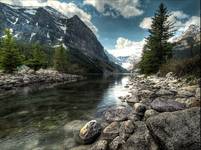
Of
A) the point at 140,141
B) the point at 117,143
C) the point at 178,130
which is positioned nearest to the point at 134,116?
the point at 117,143

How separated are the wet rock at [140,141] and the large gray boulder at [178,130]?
38 cm

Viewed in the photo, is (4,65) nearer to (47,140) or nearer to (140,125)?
(47,140)

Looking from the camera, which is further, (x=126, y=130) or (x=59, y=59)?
(x=59, y=59)

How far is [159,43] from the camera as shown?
45688 mm

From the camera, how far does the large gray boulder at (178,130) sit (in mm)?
6590

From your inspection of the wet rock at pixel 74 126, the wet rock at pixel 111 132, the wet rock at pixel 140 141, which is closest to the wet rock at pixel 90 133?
the wet rock at pixel 111 132

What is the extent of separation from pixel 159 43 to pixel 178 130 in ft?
136

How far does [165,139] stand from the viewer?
6953 millimetres

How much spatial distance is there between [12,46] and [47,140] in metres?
47.7

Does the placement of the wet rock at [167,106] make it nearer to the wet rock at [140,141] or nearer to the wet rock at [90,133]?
the wet rock at [140,141]

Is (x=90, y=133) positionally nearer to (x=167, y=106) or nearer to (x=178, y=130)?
(x=167, y=106)

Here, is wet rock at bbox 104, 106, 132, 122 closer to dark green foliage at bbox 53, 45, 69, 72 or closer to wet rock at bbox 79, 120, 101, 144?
wet rock at bbox 79, 120, 101, 144

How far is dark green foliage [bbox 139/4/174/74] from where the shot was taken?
4512 centimetres

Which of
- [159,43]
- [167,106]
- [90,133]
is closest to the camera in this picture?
[90,133]
